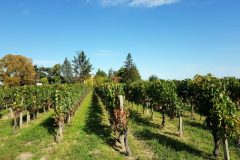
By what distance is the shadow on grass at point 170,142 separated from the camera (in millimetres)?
18703

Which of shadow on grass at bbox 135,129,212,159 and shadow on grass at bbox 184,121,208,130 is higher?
shadow on grass at bbox 184,121,208,130

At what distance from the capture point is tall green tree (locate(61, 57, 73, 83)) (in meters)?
151

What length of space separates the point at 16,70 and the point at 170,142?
292 feet

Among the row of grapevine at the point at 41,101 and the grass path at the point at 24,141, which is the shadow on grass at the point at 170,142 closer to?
the row of grapevine at the point at 41,101

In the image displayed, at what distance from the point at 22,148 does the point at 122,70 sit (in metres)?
121

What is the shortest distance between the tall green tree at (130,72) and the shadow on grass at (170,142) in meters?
99.2

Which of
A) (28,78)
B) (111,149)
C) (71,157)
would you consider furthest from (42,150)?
(28,78)

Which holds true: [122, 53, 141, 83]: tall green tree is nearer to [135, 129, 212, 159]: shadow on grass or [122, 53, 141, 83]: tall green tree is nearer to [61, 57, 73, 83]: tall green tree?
[61, 57, 73, 83]: tall green tree

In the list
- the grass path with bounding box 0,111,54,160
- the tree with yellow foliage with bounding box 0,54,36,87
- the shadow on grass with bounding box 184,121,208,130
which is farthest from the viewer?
the tree with yellow foliage with bounding box 0,54,36,87

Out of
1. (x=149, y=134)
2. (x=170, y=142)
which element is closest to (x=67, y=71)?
(x=149, y=134)

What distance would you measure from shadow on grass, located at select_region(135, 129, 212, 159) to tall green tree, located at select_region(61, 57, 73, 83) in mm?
127159

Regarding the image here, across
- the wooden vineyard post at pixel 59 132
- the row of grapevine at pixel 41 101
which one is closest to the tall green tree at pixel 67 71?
the row of grapevine at pixel 41 101

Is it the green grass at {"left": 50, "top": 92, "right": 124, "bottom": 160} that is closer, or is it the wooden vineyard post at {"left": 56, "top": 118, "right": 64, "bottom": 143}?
the green grass at {"left": 50, "top": 92, "right": 124, "bottom": 160}

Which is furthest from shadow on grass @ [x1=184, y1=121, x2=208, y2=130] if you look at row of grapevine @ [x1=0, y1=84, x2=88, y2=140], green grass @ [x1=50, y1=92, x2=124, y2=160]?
row of grapevine @ [x1=0, y1=84, x2=88, y2=140]
